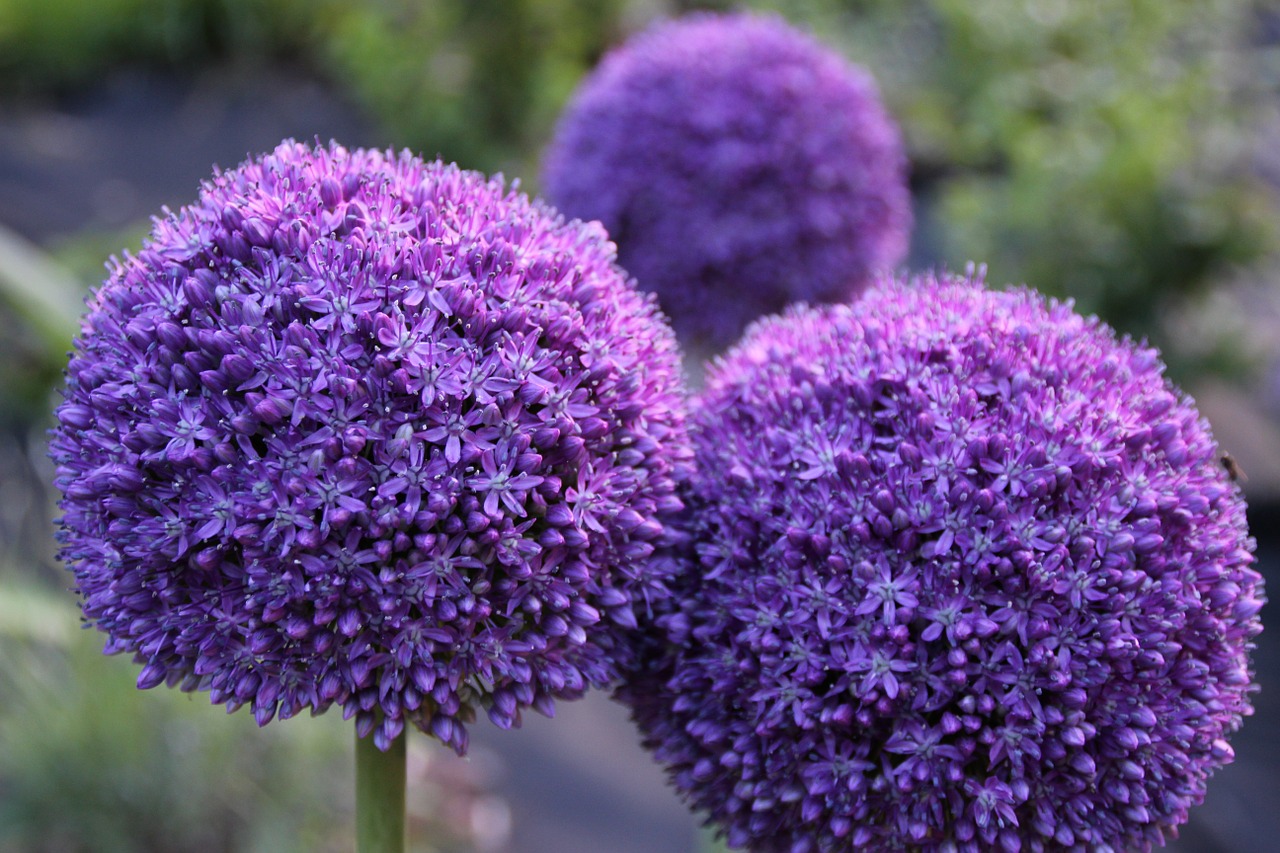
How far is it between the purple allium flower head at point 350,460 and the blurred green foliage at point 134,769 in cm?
216

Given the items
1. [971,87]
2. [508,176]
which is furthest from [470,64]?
[971,87]

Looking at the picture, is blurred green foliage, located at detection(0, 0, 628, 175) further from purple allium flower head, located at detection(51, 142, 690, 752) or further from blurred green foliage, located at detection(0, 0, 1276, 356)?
purple allium flower head, located at detection(51, 142, 690, 752)

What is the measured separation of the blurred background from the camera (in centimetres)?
313

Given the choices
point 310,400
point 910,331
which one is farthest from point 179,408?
point 910,331

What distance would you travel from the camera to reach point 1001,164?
6016 mm

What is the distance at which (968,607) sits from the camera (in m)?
1.10

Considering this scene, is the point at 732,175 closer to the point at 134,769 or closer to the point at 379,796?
the point at 379,796

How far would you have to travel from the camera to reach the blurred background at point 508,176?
3135 millimetres

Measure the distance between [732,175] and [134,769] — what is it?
91.5 inches

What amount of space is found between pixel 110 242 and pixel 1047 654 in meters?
5.14

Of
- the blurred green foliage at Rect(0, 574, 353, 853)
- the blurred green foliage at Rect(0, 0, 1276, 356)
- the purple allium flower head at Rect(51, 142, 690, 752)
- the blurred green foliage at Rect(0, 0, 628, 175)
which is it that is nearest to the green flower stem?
the purple allium flower head at Rect(51, 142, 690, 752)

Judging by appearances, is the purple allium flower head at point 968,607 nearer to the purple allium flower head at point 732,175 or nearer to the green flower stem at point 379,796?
the green flower stem at point 379,796

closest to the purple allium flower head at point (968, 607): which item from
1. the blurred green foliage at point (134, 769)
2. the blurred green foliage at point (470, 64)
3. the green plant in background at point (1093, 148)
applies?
the blurred green foliage at point (134, 769)

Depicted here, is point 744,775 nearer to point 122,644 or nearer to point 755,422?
point 755,422
